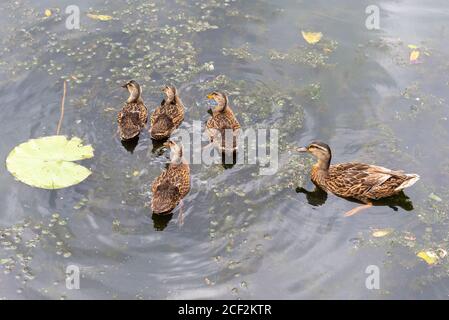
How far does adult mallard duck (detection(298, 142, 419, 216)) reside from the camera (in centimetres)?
789

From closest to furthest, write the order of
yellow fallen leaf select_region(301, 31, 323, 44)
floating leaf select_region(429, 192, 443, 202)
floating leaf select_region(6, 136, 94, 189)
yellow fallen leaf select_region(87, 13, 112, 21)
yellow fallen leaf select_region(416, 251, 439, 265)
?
yellow fallen leaf select_region(416, 251, 439, 265)
floating leaf select_region(6, 136, 94, 189)
floating leaf select_region(429, 192, 443, 202)
yellow fallen leaf select_region(301, 31, 323, 44)
yellow fallen leaf select_region(87, 13, 112, 21)

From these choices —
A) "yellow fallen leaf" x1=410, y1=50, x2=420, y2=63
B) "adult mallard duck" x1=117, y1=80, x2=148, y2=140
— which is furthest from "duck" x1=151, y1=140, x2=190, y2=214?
"yellow fallen leaf" x1=410, y1=50, x2=420, y2=63

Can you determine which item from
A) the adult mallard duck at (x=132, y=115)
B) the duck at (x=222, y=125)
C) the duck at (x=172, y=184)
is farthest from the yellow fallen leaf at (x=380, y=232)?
the adult mallard duck at (x=132, y=115)

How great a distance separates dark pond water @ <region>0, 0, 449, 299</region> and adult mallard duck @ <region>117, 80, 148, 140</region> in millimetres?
262

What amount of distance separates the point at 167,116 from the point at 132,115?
55cm

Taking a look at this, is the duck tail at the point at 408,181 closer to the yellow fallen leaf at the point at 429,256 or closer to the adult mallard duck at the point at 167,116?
the yellow fallen leaf at the point at 429,256

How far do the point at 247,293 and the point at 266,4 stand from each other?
6.97 metres

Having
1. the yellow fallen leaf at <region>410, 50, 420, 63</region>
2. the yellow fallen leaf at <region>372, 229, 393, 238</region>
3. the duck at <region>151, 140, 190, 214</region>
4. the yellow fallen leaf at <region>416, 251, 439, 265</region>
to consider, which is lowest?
the yellow fallen leaf at <region>416, 251, 439, 265</region>

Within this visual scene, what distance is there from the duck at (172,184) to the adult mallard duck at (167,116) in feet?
1.47

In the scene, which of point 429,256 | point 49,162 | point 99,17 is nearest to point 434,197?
point 429,256

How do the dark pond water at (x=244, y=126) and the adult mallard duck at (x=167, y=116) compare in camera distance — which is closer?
the dark pond water at (x=244, y=126)

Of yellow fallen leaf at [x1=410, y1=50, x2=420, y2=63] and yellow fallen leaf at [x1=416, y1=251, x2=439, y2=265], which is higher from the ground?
yellow fallen leaf at [x1=410, y1=50, x2=420, y2=63]

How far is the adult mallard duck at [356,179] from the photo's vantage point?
25.9 feet

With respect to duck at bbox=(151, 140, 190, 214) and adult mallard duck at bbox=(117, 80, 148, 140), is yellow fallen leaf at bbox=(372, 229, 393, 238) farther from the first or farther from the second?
adult mallard duck at bbox=(117, 80, 148, 140)
